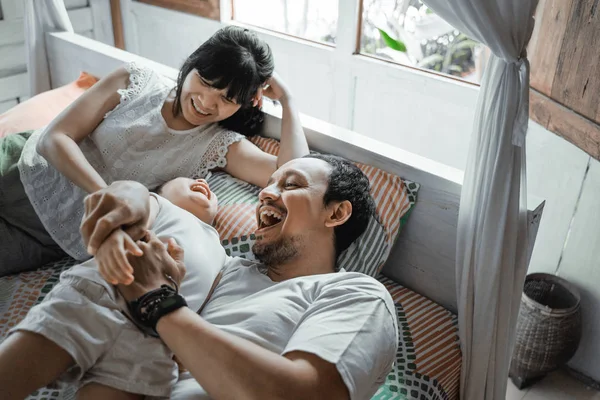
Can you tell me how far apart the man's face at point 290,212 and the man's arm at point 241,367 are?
390 millimetres

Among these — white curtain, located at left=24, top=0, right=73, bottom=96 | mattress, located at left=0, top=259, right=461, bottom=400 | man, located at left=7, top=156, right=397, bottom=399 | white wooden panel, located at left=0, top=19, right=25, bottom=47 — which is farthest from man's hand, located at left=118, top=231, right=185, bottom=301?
white wooden panel, located at left=0, top=19, right=25, bottom=47

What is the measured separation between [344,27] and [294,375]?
2174 mm

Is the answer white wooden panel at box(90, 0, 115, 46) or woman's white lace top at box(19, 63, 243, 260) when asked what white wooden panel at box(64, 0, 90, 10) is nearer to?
white wooden panel at box(90, 0, 115, 46)

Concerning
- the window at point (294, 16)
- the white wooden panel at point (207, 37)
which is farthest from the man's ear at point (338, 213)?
the window at point (294, 16)

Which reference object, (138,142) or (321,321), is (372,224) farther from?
(138,142)

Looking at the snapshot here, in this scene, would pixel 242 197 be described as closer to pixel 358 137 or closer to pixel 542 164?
pixel 358 137

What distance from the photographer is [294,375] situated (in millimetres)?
942

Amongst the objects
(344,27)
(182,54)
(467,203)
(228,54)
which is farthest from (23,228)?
(182,54)

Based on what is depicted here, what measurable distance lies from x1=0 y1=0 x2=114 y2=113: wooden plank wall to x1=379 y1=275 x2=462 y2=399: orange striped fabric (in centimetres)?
274

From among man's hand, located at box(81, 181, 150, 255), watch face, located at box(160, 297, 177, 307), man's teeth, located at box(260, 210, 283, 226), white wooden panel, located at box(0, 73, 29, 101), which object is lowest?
white wooden panel, located at box(0, 73, 29, 101)

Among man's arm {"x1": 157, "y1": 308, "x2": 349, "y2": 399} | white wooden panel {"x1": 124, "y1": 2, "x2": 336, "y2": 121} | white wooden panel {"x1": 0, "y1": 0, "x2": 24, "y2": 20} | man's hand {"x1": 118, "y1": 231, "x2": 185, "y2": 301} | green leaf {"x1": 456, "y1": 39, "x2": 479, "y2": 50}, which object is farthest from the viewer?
white wooden panel {"x1": 0, "y1": 0, "x2": 24, "y2": 20}

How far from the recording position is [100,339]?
1.03 m

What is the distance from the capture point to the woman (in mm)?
1654

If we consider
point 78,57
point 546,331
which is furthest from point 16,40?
point 546,331
